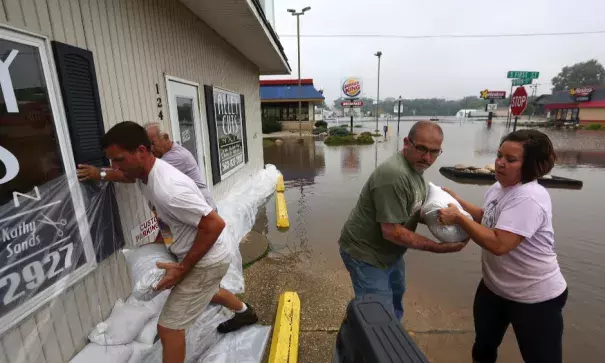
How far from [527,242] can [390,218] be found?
2.73 ft

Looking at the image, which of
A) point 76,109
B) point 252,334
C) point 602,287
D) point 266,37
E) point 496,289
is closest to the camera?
point 496,289

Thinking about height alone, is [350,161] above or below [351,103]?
below

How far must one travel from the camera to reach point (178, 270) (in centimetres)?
185

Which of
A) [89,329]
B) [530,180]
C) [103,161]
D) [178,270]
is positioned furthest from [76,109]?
[530,180]

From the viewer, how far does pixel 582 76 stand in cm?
8475

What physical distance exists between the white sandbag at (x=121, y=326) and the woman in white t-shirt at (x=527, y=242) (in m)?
2.52

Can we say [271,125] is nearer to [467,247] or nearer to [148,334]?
[467,247]

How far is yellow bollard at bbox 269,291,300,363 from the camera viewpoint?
2.46 m

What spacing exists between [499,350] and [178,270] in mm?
3028

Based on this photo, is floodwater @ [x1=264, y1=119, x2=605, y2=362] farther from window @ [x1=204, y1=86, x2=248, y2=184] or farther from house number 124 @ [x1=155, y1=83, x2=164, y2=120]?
house number 124 @ [x1=155, y1=83, x2=164, y2=120]

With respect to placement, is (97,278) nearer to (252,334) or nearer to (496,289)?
(252,334)

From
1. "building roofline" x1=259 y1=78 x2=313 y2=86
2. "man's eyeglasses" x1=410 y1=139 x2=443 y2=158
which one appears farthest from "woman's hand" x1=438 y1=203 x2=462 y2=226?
"building roofline" x1=259 y1=78 x2=313 y2=86

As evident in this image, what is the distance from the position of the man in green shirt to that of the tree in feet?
360

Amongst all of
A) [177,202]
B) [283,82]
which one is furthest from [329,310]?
[283,82]
